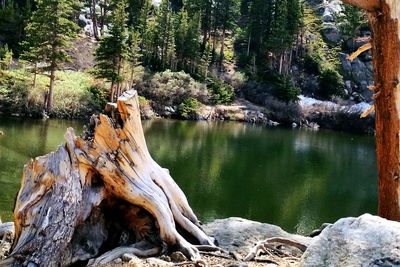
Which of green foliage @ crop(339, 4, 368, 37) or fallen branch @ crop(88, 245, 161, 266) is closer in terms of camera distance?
fallen branch @ crop(88, 245, 161, 266)

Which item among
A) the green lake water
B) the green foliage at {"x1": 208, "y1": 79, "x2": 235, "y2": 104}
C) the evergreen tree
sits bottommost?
the green lake water

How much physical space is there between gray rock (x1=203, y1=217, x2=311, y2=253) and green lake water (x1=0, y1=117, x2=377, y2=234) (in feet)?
28.8

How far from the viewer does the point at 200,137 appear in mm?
40281

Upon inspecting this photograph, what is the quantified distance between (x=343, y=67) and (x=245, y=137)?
29.1m

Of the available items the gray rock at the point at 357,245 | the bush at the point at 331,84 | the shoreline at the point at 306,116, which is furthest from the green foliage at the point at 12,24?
the gray rock at the point at 357,245

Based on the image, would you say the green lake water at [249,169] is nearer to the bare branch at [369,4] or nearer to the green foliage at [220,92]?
the green foliage at [220,92]

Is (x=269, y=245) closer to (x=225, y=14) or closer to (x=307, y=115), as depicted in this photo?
(x=307, y=115)

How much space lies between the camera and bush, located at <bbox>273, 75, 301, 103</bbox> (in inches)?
2298

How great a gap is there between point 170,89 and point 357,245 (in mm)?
48562

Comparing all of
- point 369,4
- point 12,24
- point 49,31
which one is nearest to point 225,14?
point 12,24

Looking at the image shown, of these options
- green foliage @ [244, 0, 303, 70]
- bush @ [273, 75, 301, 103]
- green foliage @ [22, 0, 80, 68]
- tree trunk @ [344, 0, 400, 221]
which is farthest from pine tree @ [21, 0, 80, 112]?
tree trunk @ [344, 0, 400, 221]

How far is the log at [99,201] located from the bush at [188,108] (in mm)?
45878

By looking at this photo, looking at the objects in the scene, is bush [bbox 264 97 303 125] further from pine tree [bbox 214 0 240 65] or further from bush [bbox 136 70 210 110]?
pine tree [bbox 214 0 240 65]

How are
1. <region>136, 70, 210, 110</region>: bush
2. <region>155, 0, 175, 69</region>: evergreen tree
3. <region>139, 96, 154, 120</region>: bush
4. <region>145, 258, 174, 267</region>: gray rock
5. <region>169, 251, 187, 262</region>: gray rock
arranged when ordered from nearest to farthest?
<region>145, 258, 174, 267</region>: gray rock
<region>169, 251, 187, 262</region>: gray rock
<region>139, 96, 154, 120</region>: bush
<region>136, 70, 210, 110</region>: bush
<region>155, 0, 175, 69</region>: evergreen tree
